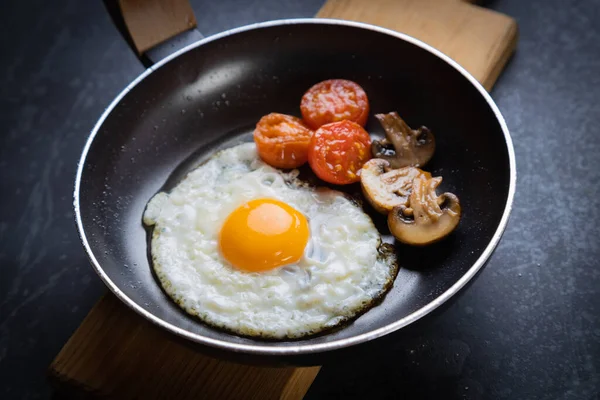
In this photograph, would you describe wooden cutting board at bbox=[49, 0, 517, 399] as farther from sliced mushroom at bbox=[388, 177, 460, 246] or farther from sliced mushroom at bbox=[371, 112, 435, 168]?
sliced mushroom at bbox=[371, 112, 435, 168]

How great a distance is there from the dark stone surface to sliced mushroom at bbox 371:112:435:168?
40cm

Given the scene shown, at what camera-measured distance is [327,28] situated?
231 cm

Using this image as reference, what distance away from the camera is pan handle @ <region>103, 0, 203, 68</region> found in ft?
7.20

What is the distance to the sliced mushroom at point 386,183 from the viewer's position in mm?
1983

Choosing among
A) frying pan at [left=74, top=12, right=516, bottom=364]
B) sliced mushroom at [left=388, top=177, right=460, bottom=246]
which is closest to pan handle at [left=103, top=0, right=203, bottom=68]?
frying pan at [left=74, top=12, right=516, bottom=364]

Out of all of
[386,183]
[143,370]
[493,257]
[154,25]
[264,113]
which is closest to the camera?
[143,370]

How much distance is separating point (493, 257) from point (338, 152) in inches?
24.5

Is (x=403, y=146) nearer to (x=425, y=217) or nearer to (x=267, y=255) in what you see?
(x=425, y=217)

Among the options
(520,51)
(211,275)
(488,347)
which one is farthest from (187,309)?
(520,51)

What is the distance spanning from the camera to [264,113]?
2422mm

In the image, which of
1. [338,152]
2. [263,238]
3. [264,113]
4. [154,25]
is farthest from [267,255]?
[154,25]

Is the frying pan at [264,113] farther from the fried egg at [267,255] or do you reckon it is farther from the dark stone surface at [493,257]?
the dark stone surface at [493,257]

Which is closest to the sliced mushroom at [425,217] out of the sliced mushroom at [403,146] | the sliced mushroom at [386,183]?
the sliced mushroom at [386,183]

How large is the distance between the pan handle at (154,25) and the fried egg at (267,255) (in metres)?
0.52
